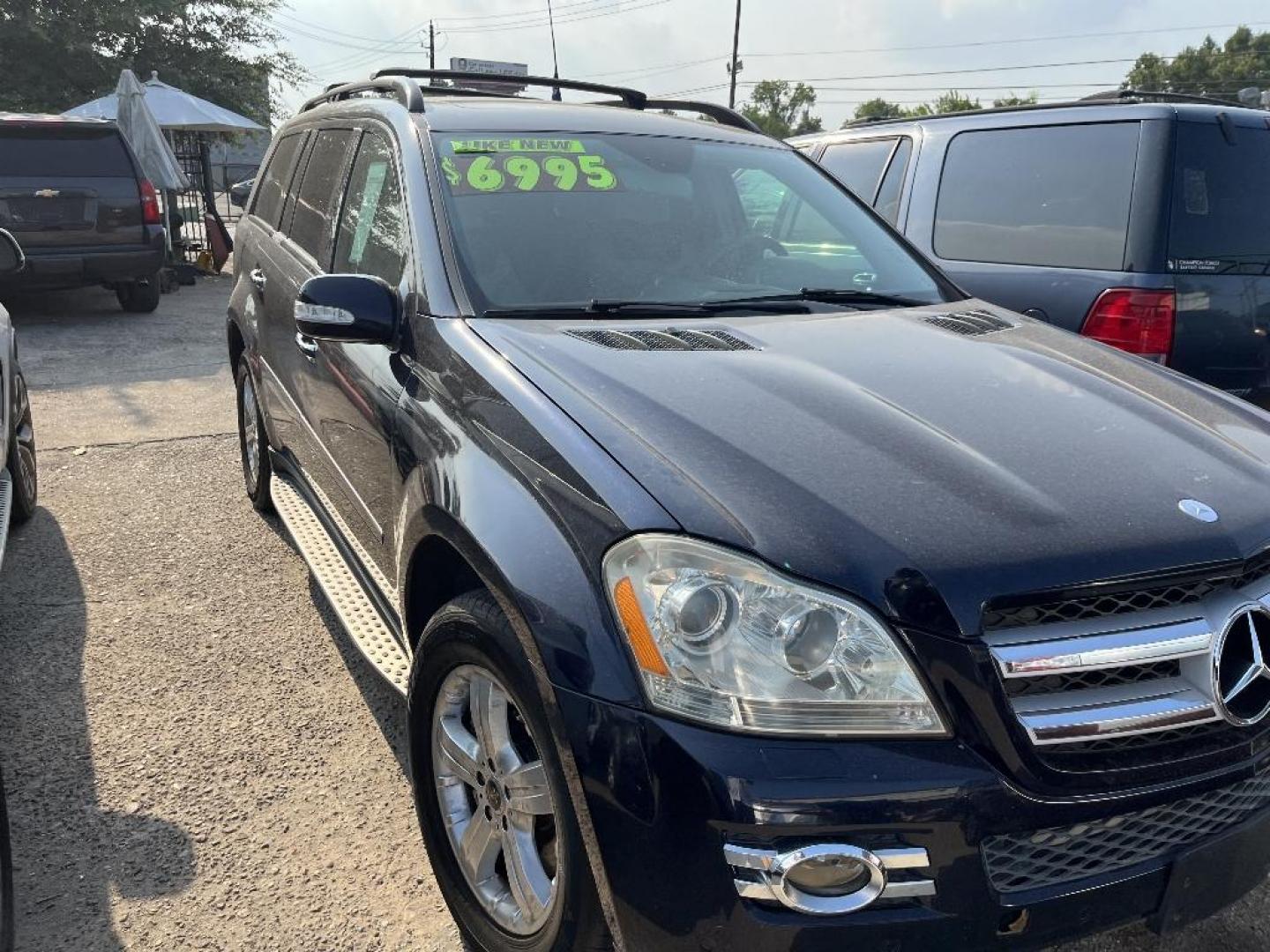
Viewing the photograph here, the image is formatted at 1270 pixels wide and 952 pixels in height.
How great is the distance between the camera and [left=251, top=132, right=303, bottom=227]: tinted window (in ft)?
14.5

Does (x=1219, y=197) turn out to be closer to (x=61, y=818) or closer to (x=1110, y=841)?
(x=1110, y=841)

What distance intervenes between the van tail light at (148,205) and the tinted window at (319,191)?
7655 millimetres

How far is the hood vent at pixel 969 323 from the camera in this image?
9.42 ft

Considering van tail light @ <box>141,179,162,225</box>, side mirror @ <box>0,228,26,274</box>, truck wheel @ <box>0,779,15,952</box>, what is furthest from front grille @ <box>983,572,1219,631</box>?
van tail light @ <box>141,179,162,225</box>

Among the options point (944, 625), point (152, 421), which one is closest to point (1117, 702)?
point (944, 625)

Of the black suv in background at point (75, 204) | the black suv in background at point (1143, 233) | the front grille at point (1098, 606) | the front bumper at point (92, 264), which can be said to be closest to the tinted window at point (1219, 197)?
the black suv in background at point (1143, 233)

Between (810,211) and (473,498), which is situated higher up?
(810,211)

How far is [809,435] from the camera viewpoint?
206 centimetres

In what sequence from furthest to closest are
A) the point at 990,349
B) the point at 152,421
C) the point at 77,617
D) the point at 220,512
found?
the point at 152,421 → the point at 220,512 → the point at 77,617 → the point at 990,349

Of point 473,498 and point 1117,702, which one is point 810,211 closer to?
point 473,498

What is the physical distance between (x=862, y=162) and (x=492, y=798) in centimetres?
468

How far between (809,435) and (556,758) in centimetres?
78

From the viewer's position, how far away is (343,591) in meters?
3.19

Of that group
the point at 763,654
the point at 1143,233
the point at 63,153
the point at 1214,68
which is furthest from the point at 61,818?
the point at 1214,68
